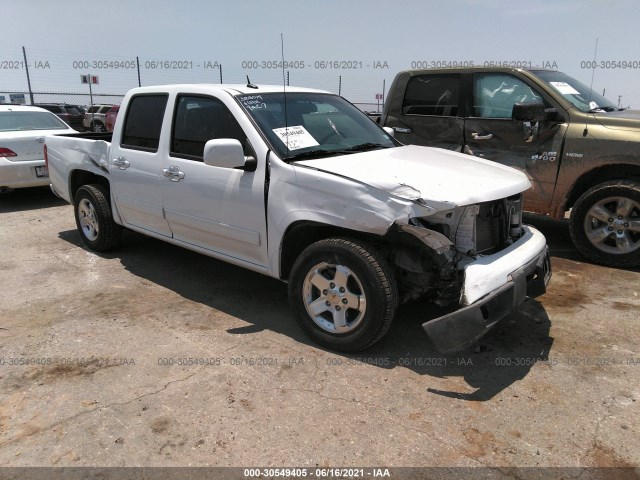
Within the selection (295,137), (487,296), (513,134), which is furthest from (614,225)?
(295,137)

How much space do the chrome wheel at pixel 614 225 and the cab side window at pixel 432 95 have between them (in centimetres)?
195

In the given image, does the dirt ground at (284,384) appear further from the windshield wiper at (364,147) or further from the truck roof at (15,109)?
the truck roof at (15,109)

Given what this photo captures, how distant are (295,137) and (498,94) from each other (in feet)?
10.1

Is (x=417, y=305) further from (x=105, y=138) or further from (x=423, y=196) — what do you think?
(x=105, y=138)

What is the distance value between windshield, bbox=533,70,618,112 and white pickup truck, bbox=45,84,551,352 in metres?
2.13

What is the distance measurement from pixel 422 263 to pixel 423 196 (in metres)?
0.47

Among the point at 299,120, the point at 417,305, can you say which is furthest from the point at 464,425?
the point at 299,120

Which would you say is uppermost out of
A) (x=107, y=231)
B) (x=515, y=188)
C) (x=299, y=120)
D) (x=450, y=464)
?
(x=299, y=120)

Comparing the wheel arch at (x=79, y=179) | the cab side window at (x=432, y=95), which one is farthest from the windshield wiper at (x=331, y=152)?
the wheel arch at (x=79, y=179)

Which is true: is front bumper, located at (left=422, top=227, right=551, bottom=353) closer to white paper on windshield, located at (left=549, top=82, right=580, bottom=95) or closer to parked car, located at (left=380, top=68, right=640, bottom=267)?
parked car, located at (left=380, top=68, right=640, bottom=267)

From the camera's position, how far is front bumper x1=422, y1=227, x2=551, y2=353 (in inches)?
116

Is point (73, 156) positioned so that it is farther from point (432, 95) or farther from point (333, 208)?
point (432, 95)

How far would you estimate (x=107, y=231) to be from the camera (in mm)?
5566

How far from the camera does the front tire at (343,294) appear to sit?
3.19m
